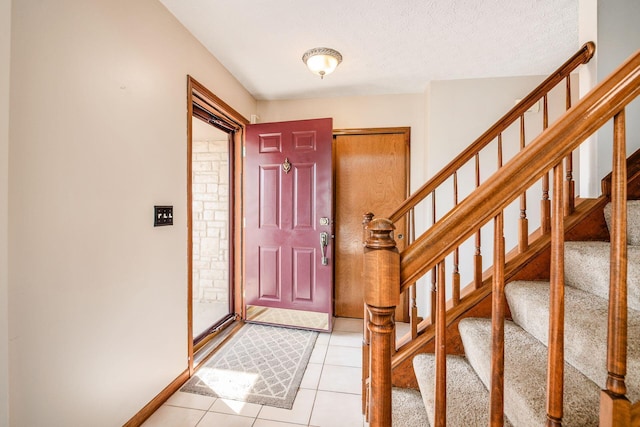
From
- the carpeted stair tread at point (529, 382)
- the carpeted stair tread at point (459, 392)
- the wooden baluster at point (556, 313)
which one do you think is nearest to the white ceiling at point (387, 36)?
the wooden baluster at point (556, 313)

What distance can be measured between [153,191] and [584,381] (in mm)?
2121

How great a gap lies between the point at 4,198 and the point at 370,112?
2.78 metres

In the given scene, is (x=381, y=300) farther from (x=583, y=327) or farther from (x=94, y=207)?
(x=94, y=207)

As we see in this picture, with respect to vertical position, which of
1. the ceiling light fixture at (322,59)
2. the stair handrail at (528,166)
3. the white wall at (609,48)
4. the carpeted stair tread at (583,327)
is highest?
the ceiling light fixture at (322,59)

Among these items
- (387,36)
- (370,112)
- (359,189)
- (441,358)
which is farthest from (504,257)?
(370,112)

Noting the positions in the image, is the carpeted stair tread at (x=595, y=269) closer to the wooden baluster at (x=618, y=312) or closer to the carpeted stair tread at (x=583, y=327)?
the carpeted stair tread at (x=583, y=327)

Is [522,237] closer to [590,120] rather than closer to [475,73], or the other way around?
[590,120]

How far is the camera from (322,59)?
6.87 feet

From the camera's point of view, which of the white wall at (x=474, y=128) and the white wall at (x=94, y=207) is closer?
→ the white wall at (x=94, y=207)

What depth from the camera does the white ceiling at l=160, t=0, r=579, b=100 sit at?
5.46 ft

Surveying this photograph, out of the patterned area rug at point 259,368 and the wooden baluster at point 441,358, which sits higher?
the wooden baluster at point 441,358

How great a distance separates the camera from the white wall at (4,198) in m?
0.89

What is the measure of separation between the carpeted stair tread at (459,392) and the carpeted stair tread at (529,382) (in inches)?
1.9

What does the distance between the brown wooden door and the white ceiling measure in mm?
567
